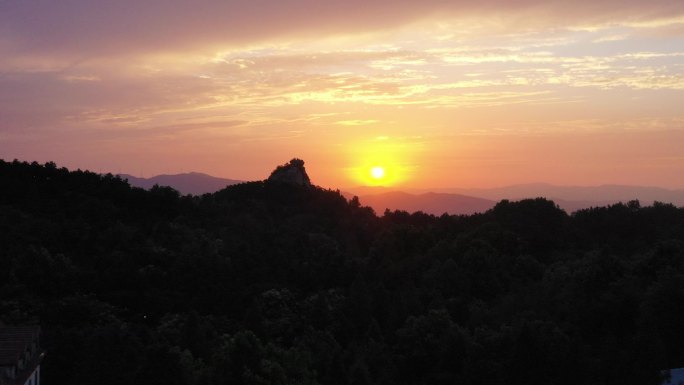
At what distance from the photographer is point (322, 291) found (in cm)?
3384

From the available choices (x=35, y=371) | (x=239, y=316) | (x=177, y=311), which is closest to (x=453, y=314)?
(x=239, y=316)

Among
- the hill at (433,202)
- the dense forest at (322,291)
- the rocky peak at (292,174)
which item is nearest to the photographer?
the dense forest at (322,291)

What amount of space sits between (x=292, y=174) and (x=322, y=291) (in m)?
26.2

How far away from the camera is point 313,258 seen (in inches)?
1580

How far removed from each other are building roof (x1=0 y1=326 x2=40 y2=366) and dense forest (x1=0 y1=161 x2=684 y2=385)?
12.1 feet

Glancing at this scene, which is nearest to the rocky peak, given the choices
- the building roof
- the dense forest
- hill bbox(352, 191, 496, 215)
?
the dense forest

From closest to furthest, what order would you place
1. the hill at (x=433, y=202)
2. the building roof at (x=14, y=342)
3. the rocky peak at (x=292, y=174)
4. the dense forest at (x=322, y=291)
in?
1. the building roof at (x=14, y=342)
2. the dense forest at (x=322, y=291)
3. the rocky peak at (x=292, y=174)
4. the hill at (x=433, y=202)

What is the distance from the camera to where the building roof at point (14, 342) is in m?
16.8

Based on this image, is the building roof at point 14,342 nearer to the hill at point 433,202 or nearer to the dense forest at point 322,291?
the dense forest at point 322,291

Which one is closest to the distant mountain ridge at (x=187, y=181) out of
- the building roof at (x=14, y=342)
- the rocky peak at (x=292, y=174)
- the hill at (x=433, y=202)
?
the hill at (x=433, y=202)

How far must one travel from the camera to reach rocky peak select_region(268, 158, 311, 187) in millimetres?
58844

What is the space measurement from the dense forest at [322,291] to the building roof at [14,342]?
146 inches

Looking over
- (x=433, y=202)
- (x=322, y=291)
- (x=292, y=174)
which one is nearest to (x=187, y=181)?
(x=433, y=202)

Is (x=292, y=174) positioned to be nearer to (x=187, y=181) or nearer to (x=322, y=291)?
(x=322, y=291)
